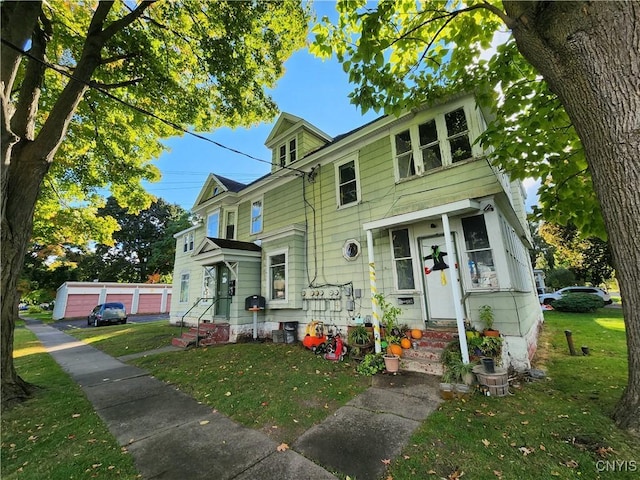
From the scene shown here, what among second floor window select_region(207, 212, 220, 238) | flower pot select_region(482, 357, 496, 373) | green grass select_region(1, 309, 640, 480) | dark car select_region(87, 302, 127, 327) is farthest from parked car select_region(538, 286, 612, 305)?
dark car select_region(87, 302, 127, 327)

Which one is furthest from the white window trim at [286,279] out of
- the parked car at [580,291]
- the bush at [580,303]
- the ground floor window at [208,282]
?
the parked car at [580,291]

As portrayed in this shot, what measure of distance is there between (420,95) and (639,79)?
3.74 metres

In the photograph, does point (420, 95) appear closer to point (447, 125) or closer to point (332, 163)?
point (447, 125)

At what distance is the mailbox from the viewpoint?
9.52 metres

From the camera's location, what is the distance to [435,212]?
5766 millimetres

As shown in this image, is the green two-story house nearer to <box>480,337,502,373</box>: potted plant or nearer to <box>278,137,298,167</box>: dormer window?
<box>278,137,298,167</box>: dormer window

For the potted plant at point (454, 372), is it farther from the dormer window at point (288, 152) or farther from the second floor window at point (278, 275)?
the dormer window at point (288, 152)

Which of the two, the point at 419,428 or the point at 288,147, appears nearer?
the point at 419,428

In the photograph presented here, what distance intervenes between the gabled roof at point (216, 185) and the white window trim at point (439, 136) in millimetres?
8693

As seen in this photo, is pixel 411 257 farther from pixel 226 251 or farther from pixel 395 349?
pixel 226 251

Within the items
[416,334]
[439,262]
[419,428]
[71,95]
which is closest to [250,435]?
[419,428]

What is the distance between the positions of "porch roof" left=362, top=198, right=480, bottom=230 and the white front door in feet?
2.91

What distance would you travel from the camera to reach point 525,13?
9.44 feet

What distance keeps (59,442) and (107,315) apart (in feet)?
64.1
